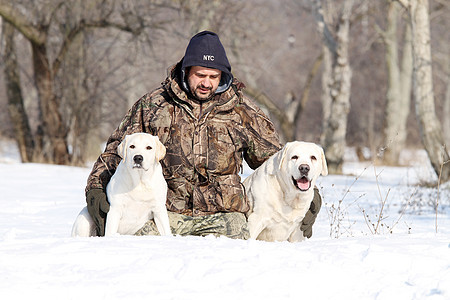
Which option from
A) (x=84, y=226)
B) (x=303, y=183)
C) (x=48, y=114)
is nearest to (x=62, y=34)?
(x=48, y=114)

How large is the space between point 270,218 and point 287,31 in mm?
37432

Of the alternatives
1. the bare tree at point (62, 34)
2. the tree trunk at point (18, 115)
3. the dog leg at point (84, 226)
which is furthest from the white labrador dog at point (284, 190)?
the tree trunk at point (18, 115)

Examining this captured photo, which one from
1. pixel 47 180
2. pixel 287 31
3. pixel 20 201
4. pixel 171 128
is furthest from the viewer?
pixel 287 31

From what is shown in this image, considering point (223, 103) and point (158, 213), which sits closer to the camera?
point (158, 213)

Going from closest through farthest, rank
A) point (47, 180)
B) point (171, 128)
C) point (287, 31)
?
point (171, 128) → point (47, 180) → point (287, 31)

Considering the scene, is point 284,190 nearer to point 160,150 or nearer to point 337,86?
point 160,150

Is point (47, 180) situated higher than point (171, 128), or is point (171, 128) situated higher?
point (171, 128)

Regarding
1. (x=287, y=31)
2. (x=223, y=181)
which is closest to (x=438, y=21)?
(x=287, y=31)

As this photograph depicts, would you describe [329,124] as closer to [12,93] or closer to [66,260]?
[12,93]

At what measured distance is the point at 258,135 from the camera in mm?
5070

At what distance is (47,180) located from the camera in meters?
11.3

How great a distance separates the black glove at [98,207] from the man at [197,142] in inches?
6.6

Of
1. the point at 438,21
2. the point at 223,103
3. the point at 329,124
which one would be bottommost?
the point at 329,124

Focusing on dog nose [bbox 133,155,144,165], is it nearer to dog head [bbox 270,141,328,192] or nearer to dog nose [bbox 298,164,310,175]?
dog head [bbox 270,141,328,192]
